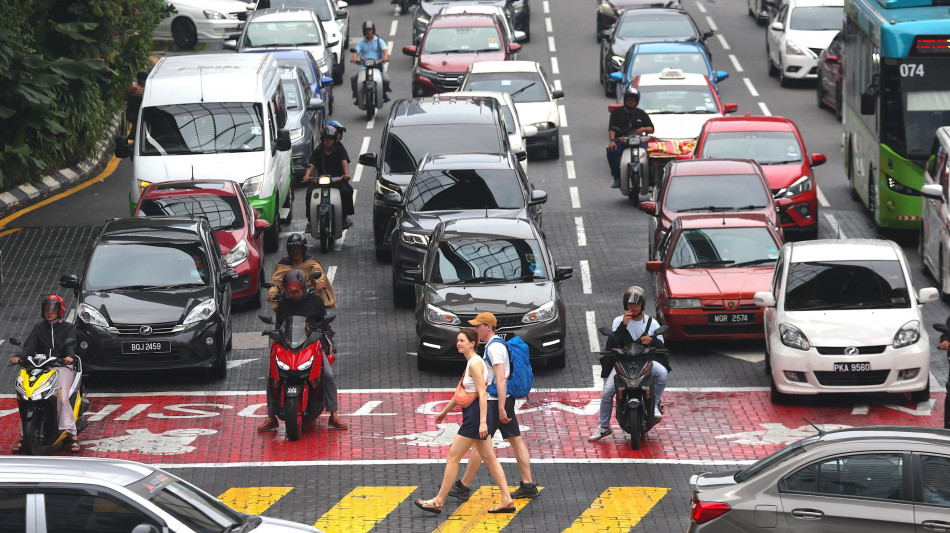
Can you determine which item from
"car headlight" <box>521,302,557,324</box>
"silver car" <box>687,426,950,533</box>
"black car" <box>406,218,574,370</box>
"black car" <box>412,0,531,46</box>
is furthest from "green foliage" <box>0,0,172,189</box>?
"silver car" <box>687,426,950,533</box>

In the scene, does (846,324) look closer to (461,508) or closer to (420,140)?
(461,508)

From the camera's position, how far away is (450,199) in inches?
869

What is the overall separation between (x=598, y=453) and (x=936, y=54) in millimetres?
10200

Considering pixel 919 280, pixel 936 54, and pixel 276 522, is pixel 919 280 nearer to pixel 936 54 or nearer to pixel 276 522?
pixel 936 54

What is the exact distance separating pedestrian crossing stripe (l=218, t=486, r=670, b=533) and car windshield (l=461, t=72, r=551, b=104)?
1697cm

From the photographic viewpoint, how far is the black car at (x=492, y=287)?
18.1 metres

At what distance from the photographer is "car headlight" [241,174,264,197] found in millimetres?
23781

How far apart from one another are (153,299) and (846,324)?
771cm

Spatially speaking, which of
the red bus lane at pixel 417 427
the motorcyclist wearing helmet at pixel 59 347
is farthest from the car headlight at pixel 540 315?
the motorcyclist wearing helmet at pixel 59 347

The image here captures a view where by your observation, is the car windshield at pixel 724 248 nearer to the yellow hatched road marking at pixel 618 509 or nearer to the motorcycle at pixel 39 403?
the yellow hatched road marking at pixel 618 509

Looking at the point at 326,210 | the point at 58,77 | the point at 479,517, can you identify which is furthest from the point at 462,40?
the point at 479,517

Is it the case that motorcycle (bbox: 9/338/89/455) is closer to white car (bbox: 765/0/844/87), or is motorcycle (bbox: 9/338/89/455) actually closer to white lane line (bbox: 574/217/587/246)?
white lane line (bbox: 574/217/587/246)

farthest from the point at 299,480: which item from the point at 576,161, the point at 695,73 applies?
the point at 695,73

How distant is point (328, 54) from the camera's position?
35.8 metres
